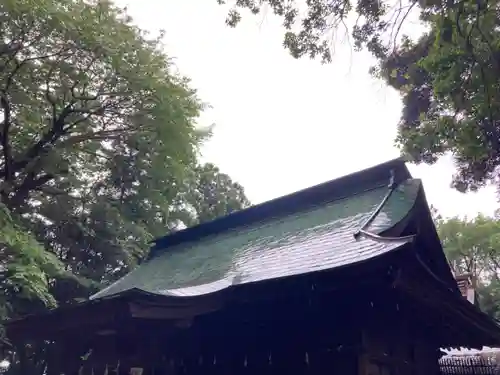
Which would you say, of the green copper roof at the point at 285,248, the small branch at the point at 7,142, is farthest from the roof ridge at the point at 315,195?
the small branch at the point at 7,142

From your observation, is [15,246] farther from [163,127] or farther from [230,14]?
[230,14]

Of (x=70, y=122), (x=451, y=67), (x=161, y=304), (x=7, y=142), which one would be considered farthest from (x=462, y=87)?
(x=7, y=142)

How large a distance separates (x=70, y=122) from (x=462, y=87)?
8.51 m

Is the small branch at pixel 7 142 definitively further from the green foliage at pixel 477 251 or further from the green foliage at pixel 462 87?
the green foliage at pixel 477 251

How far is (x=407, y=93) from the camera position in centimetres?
948

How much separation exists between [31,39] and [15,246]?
4188 millimetres

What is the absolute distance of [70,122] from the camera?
10.4 meters

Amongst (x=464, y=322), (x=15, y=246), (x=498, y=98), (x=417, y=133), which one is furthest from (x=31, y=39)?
(x=464, y=322)

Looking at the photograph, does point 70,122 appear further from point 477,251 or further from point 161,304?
point 477,251

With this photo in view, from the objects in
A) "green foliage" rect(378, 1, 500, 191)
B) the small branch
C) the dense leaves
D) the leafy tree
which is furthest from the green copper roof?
the leafy tree

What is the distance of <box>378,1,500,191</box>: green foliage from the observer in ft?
18.8

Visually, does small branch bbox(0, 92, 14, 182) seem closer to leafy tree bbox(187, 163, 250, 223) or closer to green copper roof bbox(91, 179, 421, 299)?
green copper roof bbox(91, 179, 421, 299)

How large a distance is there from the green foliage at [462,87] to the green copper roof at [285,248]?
1.02 m

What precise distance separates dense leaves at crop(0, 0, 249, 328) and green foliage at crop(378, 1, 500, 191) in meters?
5.30
